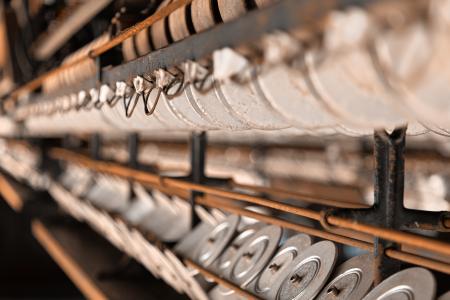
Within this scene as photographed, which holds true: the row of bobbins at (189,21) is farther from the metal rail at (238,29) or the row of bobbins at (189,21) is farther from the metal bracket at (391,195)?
the metal bracket at (391,195)

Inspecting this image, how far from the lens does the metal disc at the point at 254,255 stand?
4.87 feet

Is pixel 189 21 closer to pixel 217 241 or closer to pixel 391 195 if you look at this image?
pixel 391 195

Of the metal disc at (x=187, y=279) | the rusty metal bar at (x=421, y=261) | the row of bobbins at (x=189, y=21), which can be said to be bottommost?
the metal disc at (x=187, y=279)

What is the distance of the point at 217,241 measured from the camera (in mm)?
1812

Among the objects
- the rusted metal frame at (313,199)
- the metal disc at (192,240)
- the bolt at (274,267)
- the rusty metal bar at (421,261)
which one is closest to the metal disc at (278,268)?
the bolt at (274,267)

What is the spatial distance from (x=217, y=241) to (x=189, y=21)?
2.31 ft

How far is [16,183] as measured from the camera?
5.73 metres

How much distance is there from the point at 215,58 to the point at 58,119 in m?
1.92

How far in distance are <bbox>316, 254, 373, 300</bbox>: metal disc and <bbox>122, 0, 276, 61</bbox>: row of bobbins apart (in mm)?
505

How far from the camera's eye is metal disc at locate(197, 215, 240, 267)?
1.74m

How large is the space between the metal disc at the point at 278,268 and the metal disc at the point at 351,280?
0.13m

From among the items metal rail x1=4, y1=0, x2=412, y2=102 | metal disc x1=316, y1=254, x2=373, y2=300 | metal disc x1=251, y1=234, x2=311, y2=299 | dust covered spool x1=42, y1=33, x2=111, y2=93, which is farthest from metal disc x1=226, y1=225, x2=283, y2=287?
dust covered spool x1=42, y1=33, x2=111, y2=93

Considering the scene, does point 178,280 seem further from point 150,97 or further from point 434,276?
point 434,276

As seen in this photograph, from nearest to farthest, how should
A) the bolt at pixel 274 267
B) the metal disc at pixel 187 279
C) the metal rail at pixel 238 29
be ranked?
the metal rail at pixel 238 29 < the bolt at pixel 274 267 < the metal disc at pixel 187 279
